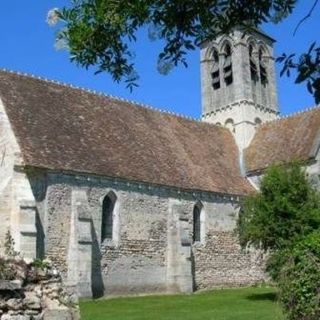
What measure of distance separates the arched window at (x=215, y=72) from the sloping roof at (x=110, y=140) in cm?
571

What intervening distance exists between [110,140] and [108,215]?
394cm

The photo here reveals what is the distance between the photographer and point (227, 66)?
3750cm

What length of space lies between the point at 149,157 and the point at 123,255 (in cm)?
525

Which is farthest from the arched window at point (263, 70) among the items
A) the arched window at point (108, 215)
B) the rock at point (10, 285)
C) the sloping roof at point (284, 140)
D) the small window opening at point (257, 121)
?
the rock at point (10, 285)

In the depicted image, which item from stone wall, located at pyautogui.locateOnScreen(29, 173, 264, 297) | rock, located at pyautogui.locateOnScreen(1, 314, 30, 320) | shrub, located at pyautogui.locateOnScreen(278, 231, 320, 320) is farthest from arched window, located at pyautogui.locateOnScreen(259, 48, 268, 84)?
rock, located at pyautogui.locateOnScreen(1, 314, 30, 320)

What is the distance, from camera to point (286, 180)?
2267 cm

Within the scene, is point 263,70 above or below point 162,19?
above

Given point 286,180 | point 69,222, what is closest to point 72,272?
point 69,222

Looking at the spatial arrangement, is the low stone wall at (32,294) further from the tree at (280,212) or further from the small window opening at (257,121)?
the small window opening at (257,121)

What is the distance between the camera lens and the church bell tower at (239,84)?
35750mm

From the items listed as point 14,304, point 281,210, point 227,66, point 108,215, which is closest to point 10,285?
point 14,304

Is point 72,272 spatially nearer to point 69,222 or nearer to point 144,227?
point 69,222

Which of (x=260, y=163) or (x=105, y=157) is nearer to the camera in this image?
(x=105, y=157)

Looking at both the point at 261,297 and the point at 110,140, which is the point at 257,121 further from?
the point at 261,297
